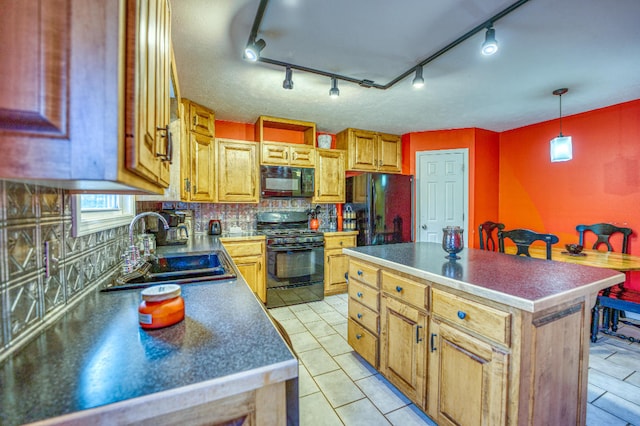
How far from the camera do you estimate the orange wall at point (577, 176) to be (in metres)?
3.06

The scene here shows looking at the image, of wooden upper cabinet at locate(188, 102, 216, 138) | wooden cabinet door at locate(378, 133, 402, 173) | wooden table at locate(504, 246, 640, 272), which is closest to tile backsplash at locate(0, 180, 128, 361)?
wooden upper cabinet at locate(188, 102, 216, 138)

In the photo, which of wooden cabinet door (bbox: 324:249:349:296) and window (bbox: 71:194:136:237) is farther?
wooden cabinet door (bbox: 324:249:349:296)

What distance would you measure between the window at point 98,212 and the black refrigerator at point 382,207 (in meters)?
2.70

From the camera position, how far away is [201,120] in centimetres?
317

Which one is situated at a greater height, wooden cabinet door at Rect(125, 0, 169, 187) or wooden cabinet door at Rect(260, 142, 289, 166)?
wooden cabinet door at Rect(260, 142, 289, 166)

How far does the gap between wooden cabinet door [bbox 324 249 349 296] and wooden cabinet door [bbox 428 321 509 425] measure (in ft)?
7.39

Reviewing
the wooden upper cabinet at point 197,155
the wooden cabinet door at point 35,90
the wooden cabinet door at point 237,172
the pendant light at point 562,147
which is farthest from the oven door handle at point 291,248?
the wooden cabinet door at point 35,90

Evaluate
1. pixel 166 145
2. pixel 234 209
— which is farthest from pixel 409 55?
pixel 234 209

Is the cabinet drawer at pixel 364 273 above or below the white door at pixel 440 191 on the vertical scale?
below

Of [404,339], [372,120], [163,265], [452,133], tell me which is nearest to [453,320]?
[404,339]

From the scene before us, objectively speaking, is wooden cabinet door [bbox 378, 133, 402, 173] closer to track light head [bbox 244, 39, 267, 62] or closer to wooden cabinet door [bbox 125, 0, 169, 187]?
track light head [bbox 244, 39, 267, 62]

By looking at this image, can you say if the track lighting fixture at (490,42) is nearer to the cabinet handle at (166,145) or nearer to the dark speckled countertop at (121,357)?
the cabinet handle at (166,145)

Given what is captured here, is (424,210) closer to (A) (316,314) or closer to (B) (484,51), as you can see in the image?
(A) (316,314)

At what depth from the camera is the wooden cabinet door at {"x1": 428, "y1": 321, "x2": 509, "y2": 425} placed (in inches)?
47.6
